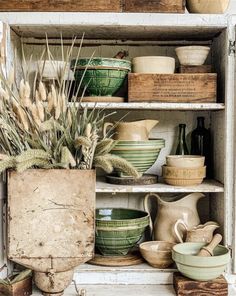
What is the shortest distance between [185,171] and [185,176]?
0.06 ft

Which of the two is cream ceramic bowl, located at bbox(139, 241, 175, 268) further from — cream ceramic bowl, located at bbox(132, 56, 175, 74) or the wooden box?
cream ceramic bowl, located at bbox(132, 56, 175, 74)

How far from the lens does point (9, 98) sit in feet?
5.94

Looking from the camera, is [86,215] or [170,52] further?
[170,52]

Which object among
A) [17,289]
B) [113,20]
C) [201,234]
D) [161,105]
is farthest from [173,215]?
[113,20]

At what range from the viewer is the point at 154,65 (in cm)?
202

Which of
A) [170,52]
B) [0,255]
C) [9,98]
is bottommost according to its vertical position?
[0,255]

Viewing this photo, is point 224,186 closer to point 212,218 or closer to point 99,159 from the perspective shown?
point 212,218

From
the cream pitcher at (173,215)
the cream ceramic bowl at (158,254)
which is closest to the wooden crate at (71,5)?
the cream pitcher at (173,215)

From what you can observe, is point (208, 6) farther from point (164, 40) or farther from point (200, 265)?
point (200, 265)

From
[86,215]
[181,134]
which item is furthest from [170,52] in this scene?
[86,215]

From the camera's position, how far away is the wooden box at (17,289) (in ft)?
5.87

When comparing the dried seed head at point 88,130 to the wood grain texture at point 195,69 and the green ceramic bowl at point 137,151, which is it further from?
the wood grain texture at point 195,69

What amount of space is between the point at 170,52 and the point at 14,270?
109 cm

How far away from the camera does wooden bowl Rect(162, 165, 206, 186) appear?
6.63 feet
